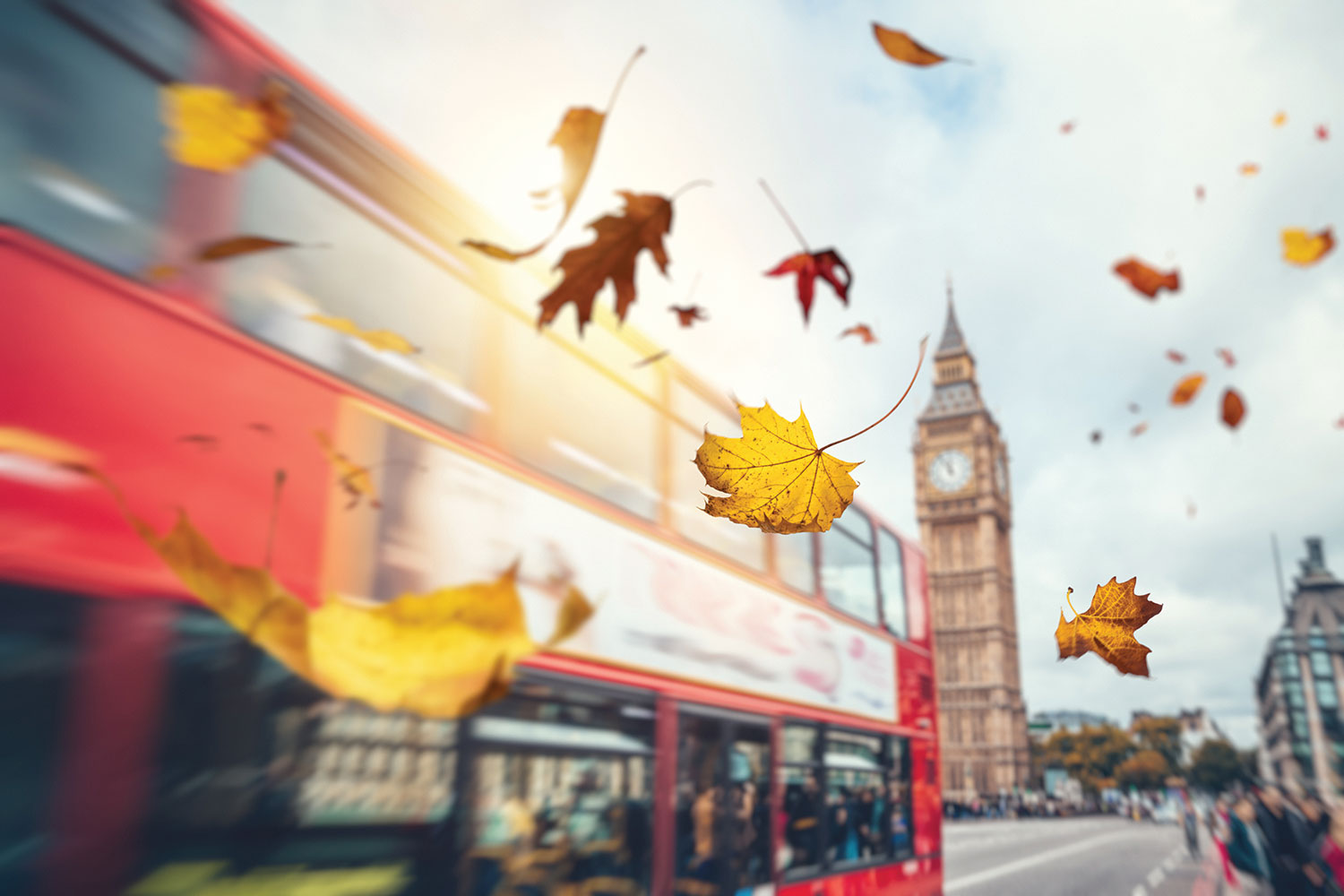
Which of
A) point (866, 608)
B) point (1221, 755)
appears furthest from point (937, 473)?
point (866, 608)

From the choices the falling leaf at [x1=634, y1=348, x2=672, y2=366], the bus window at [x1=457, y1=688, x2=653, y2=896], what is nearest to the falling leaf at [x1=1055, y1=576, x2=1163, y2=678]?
the bus window at [x1=457, y1=688, x2=653, y2=896]

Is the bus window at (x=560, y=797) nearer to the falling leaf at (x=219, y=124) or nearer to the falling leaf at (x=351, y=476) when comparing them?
the falling leaf at (x=351, y=476)

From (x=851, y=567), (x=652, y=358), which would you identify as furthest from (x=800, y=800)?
(x=652, y=358)

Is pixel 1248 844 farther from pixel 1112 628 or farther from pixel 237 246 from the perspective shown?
pixel 237 246

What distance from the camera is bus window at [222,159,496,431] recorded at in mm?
3057

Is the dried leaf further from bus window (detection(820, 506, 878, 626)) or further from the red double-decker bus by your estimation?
bus window (detection(820, 506, 878, 626))

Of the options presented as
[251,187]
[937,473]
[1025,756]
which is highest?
[937,473]

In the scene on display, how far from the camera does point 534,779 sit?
3.53 m

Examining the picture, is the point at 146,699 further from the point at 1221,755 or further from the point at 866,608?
the point at 1221,755

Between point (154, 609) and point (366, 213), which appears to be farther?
point (366, 213)

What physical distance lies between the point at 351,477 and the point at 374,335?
61cm

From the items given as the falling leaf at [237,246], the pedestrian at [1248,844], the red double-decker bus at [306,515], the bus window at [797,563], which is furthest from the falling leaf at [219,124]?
the pedestrian at [1248,844]

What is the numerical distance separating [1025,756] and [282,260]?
72273 millimetres

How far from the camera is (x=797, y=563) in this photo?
5.72 metres
